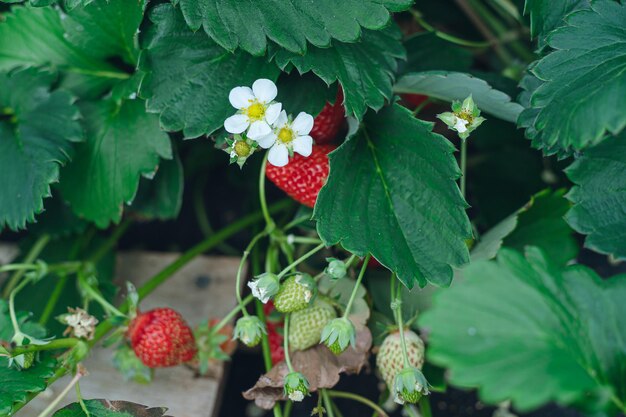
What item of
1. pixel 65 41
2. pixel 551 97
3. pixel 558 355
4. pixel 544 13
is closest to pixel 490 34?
pixel 544 13

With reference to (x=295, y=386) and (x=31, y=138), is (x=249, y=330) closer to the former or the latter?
(x=295, y=386)

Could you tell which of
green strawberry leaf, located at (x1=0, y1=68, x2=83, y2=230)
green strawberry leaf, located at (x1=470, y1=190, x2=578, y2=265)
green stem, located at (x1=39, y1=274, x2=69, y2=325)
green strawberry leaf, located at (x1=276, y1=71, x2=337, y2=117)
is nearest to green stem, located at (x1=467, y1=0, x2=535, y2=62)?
green strawberry leaf, located at (x1=470, y1=190, x2=578, y2=265)

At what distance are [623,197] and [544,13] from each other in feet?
0.81

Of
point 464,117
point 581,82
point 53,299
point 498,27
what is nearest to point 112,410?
point 53,299

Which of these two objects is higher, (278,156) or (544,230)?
(278,156)

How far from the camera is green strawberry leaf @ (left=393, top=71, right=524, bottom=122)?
0.93 m

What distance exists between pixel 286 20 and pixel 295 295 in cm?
33

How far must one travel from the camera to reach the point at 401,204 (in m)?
0.94

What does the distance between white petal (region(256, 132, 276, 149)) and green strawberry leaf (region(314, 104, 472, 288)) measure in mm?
77

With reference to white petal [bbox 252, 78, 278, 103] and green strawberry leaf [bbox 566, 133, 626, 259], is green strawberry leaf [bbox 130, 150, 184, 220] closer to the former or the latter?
white petal [bbox 252, 78, 278, 103]

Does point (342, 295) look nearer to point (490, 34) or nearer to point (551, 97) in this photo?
point (551, 97)

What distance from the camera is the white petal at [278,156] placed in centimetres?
90

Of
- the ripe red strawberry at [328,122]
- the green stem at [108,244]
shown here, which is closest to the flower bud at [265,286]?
the ripe red strawberry at [328,122]

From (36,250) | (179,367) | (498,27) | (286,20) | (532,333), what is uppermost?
(286,20)
